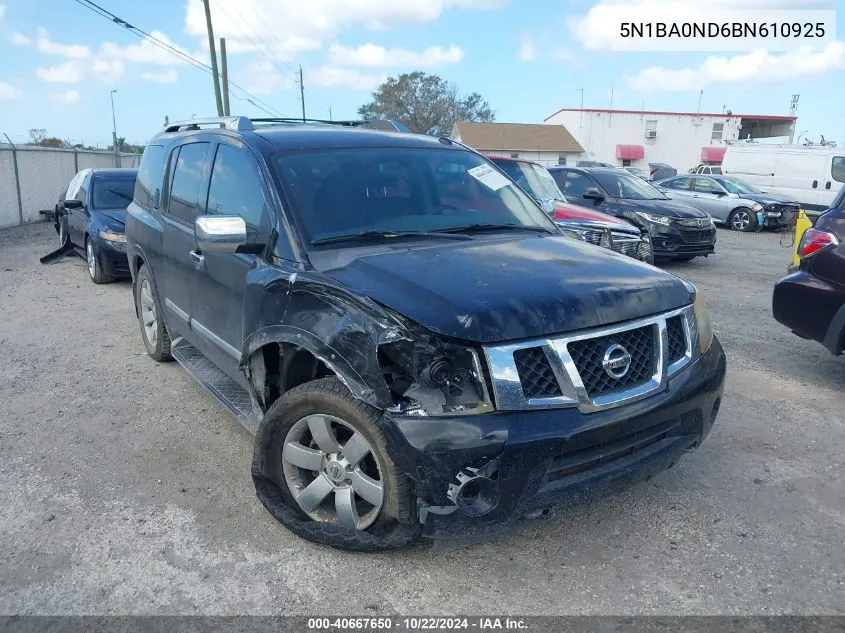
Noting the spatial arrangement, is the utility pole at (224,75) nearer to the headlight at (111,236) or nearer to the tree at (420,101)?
the headlight at (111,236)

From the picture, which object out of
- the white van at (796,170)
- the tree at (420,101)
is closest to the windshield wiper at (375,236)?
the white van at (796,170)

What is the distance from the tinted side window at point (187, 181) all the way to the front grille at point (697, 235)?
8.58 meters

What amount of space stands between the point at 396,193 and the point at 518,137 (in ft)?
169

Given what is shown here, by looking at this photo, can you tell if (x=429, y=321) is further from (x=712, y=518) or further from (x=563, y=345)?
(x=712, y=518)

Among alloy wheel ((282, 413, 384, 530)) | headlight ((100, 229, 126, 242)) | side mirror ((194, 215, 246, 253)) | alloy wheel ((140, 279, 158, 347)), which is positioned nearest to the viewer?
alloy wheel ((282, 413, 384, 530))

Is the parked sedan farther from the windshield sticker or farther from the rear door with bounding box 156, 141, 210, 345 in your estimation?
the rear door with bounding box 156, 141, 210, 345

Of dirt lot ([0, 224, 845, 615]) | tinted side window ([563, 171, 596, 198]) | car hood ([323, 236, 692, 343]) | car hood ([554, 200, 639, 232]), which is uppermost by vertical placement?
tinted side window ([563, 171, 596, 198])

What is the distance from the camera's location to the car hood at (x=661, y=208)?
10945 millimetres

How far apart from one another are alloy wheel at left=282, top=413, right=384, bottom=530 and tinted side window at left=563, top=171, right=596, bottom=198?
9.58 m

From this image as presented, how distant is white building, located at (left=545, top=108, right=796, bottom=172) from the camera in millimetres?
49719

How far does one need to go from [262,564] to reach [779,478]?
2.87m

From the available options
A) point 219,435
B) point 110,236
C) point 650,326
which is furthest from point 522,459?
point 110,236

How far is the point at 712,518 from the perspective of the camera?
3330 mm

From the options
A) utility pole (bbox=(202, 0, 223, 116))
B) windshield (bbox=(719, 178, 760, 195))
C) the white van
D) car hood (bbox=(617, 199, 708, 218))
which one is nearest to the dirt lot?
car hood (bbox=(617, 199, 708, 218))
